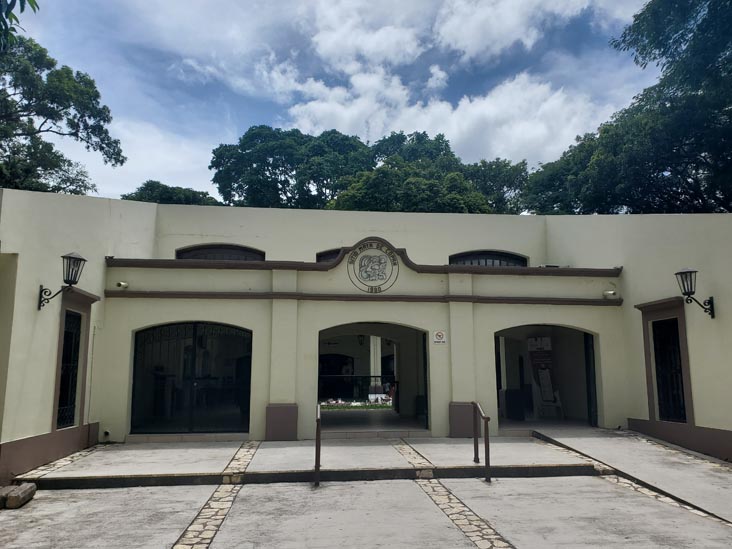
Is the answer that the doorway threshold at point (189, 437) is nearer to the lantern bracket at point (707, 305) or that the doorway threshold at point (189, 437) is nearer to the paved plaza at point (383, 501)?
the paved plaza at point (383, 501)

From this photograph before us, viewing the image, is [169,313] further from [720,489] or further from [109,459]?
[720,489]

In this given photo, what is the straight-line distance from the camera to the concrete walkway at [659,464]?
7.32m

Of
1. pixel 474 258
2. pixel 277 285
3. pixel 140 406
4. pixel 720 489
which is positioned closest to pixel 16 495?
pixel 140 406

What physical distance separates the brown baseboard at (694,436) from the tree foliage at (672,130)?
867 cm

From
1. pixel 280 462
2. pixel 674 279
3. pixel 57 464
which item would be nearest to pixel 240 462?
pixel 280 462

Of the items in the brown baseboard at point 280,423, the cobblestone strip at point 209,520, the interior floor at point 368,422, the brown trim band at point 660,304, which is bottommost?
the cobblestone strip at point 209,520

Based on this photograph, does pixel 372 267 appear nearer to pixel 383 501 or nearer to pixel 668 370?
pixel 383 501

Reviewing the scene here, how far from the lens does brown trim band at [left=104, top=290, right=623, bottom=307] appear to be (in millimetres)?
11375

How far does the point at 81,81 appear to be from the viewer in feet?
77.6

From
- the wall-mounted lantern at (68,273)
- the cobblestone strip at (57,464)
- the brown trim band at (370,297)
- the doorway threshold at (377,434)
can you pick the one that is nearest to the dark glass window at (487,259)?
the brown trim band at (370,297)

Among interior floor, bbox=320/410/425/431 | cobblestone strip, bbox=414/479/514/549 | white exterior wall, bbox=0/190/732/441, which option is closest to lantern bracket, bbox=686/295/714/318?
white exterior wall, bbox=0/190/732/441

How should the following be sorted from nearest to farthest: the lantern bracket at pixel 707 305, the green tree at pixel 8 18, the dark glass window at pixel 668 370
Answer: the green tree at pixel 8 18, the lantern bracket at pixel 707 305, the dark glass window at pixel 668 370

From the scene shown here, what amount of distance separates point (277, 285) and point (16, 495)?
574 centimetres

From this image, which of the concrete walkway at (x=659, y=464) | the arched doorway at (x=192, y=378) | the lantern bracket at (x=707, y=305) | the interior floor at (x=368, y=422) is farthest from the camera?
the interior floor at (x=368, y=422)
